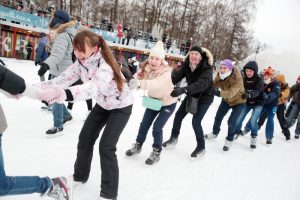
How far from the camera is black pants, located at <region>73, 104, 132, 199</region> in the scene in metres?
2.54

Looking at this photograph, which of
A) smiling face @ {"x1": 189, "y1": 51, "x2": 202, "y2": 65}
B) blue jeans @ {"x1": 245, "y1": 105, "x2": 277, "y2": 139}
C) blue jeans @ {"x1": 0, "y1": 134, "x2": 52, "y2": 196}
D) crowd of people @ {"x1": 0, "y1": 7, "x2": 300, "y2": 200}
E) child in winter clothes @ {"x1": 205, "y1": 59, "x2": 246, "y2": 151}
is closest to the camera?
blue jeans @ {"x1": 0, "y1": 134, "x2": 52, "y2": 196}

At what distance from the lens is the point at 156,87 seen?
10.8ft

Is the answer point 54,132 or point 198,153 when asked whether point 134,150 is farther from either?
point 54,132

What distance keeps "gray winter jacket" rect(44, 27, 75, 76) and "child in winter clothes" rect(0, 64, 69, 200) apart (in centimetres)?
216

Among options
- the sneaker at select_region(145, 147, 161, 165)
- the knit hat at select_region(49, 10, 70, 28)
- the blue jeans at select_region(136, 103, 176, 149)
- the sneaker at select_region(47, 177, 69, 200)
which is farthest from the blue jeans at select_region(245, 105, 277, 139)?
the sneaker at select_region(47, 177, 69, 200)

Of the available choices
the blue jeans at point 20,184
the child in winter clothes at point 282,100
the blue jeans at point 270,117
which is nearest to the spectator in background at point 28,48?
the child in winter clothes at point 282,100

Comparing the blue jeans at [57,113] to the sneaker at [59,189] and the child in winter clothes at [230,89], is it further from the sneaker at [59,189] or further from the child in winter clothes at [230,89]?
the child in winter clothes at [230,89]

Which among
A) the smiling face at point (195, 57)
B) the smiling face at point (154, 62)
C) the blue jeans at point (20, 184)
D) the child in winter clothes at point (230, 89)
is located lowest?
the blue jeans at point (20, 184)

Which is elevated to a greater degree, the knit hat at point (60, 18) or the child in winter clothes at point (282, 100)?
the knit hat at point (60, 18)

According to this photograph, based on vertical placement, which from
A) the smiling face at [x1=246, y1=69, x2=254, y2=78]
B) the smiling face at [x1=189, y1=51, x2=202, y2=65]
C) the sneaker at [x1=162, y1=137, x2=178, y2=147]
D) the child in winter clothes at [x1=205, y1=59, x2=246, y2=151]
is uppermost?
the smiling face at [x1=189, y1=51, x2=202, y2=65]

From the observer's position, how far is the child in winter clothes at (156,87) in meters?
3.32

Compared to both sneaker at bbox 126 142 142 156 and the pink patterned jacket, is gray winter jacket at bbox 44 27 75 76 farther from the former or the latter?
sneaker at bbox 126 142 142 156

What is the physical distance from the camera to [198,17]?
3209 centimetres

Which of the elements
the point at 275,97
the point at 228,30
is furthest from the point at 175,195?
the point at 228,30
